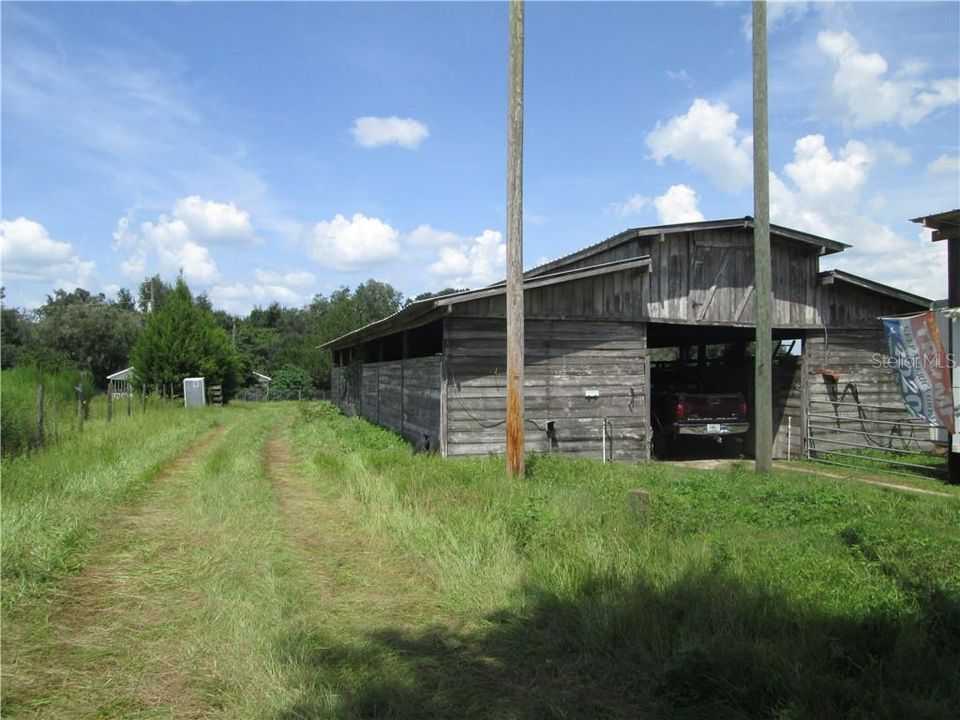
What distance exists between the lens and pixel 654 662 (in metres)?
3.92

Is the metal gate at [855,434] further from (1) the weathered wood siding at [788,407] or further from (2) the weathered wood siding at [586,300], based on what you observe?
(2) the weathered wood siding at [586,300]

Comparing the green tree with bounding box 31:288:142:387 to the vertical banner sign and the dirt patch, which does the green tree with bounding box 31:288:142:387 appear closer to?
the dirt patch

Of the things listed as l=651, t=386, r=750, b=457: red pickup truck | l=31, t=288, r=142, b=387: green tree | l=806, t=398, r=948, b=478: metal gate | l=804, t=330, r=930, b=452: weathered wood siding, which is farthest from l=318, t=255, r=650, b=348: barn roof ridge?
l=31, t=288, r=142, b=387: green tree

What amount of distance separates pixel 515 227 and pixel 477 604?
6026mm

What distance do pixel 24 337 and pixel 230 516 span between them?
66.1 meters

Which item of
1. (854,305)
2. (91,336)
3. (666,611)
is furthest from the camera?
(91,336)

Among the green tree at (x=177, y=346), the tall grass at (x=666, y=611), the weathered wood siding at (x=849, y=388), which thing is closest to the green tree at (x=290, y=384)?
the green tree at (x=177, y=346)

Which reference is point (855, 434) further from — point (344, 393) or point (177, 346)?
point (177, 346)

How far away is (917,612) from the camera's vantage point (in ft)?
14.1

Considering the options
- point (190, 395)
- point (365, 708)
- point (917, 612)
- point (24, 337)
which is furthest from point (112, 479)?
point (24, 337)

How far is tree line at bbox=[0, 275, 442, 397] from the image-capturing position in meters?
38.5

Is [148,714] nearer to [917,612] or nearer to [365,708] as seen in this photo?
[365,708]

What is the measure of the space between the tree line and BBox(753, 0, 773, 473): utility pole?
69.0 ft

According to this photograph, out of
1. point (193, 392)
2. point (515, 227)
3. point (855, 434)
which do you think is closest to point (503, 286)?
point (515, 227)
